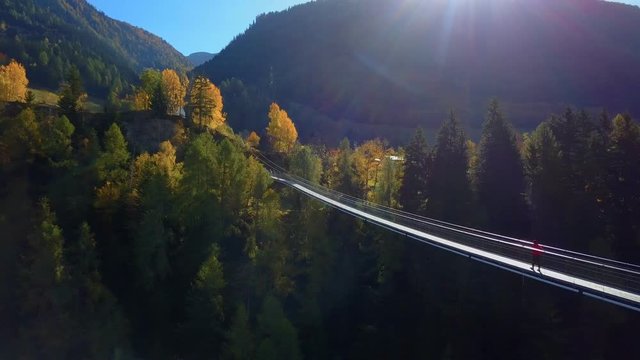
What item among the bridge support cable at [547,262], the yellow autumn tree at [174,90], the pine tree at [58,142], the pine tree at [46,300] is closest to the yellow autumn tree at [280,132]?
the yellow autumn tree at [174,90]

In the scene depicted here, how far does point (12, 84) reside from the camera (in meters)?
50.5

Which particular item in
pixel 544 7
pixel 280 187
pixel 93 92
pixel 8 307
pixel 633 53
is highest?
pixel 544 7

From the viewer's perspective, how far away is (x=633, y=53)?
533ft

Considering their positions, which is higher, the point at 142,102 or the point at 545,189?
the point at 142,102

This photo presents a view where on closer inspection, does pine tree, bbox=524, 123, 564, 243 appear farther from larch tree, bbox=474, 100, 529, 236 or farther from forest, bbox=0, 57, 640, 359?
larch tree, bbox=474, 100, 529, 236

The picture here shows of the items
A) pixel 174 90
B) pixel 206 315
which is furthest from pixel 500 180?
pixel 174 90

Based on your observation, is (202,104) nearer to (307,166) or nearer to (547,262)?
(307,166)

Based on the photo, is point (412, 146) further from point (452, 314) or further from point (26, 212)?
point (26, 212)

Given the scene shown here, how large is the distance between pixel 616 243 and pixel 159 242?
31.0 meters

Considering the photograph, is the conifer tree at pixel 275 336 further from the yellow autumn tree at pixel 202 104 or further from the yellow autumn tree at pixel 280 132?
the yellow autumn tree at pixel 280 132

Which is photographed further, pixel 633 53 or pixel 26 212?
pixel 633 53

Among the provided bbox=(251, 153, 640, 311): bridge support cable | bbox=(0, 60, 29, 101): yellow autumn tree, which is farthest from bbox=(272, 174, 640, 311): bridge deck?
bbox=(0, 60, 29, 101): yellow autumn tree

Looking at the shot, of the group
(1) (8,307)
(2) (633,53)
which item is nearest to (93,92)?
(1) (8,307)

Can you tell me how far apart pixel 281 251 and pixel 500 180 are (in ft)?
57.4
